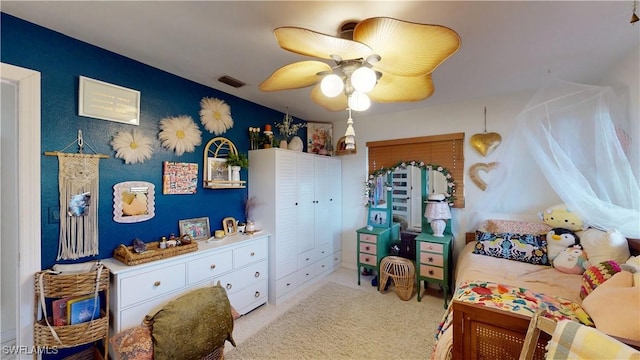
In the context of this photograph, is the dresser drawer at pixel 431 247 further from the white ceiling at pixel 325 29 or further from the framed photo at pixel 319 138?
the framed photo at pixel 319 138

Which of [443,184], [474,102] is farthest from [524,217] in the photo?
[474,102]

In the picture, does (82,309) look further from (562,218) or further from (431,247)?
(562,218)

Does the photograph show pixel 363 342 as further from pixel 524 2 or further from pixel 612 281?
pixel 524 2

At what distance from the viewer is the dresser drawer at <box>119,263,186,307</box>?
1.74 meters

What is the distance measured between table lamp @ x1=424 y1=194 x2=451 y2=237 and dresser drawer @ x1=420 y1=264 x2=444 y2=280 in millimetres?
404

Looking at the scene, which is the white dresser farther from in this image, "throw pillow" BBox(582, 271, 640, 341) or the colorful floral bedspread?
"throw pillow" BBox(582, 271, 640, 341)

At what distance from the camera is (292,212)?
3016 millimetres

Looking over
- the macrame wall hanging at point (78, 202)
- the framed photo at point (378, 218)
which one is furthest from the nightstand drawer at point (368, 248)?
the macrame wall hanging at point (78, 202)

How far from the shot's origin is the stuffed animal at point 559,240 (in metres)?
2.20

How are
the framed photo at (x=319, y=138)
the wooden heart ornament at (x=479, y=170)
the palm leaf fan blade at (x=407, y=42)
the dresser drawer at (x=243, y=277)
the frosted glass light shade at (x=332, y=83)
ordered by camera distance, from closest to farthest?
the palm leaf fan blade at (x=407, y=42), the frosted glass light shade at (x=332, y=83), the dresser drawer at (x=243, y=277), the wooden heart ornament at (x=479, y=170), the framed photo at (x=319, y=138)

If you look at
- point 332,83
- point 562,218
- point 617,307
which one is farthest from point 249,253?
point 562,218

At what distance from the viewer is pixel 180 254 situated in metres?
2.05

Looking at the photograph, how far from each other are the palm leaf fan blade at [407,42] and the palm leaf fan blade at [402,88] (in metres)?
0.21

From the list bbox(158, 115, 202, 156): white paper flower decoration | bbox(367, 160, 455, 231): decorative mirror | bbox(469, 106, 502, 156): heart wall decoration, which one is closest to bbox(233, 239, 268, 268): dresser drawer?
bbox(158, 115, 202, 156): white paper flower decoration
